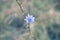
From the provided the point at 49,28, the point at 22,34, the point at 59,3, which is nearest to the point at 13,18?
the point at 22,34

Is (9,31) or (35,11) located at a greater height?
(35,11)

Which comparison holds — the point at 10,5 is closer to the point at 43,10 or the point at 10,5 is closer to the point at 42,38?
Result: the point at 43,10

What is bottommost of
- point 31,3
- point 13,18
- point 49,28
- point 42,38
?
point 42,38

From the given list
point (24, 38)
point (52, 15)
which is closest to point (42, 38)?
point (24, 38)

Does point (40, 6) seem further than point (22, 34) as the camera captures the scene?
Yes

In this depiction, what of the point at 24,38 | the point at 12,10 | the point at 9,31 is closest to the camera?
the point at 24,38

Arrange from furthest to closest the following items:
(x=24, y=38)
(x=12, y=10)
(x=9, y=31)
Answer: (x=12, y=10) → (x=9, y=31) → (x=24, y=38)
